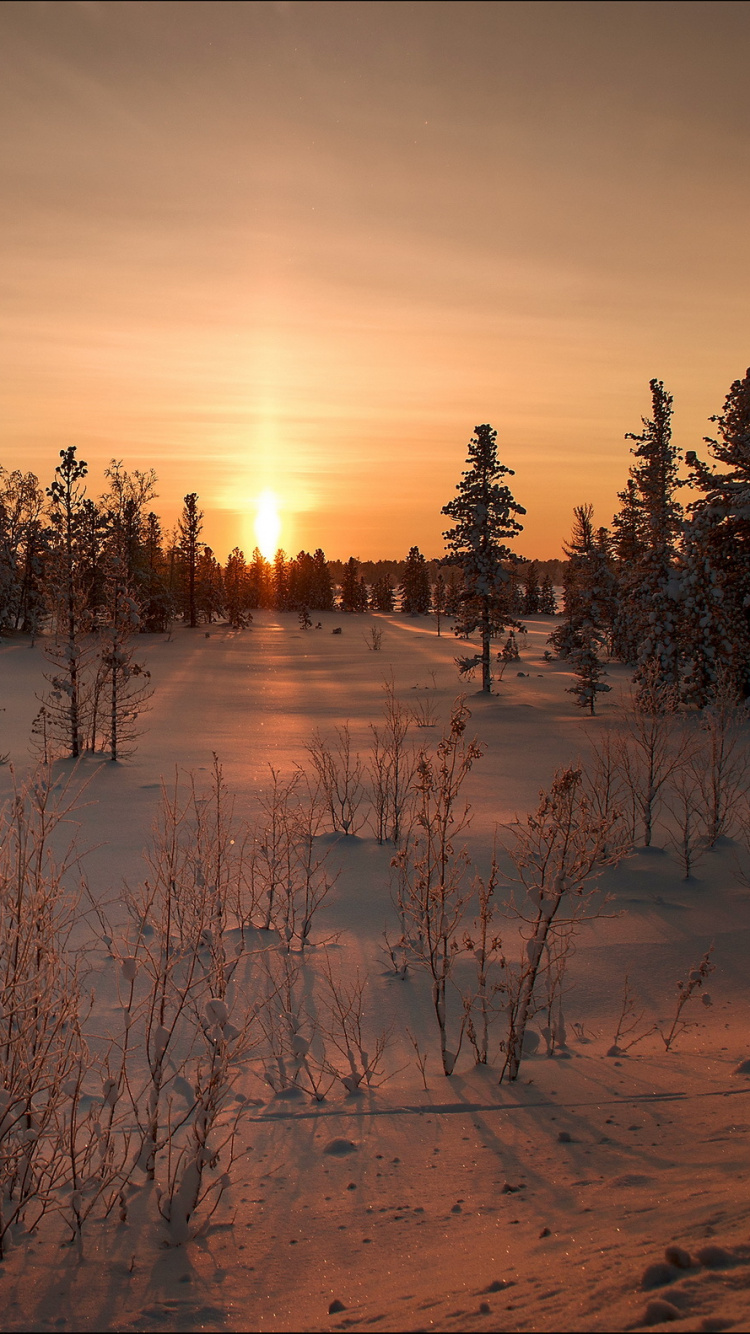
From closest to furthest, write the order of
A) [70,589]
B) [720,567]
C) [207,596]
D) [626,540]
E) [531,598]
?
[70,589], [720,567], [626,540], [207,596], [531,598]

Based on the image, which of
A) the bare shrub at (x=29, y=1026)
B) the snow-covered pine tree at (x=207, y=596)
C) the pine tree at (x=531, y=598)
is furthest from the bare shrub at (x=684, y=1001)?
the pine tree at (x=531, y=598)

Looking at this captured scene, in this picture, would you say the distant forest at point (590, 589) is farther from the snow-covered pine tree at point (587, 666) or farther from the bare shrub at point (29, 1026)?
the bare shrub at point (29, 1026)

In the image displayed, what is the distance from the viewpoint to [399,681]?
4275 centimetres

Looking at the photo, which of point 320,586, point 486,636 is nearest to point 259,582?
point 320,586

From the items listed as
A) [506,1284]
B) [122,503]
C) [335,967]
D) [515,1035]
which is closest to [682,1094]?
[515,1035]

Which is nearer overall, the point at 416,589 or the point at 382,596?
the point at 416,589

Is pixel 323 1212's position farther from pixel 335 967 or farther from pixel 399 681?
pixel 399 681

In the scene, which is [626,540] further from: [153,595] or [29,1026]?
[29,1026]

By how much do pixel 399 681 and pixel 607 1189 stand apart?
125 feet

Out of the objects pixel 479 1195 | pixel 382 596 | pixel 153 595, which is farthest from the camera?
pixel 382 596

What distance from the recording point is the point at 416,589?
10475cm

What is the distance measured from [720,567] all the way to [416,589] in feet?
246

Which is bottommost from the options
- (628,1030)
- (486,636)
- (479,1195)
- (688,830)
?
(628,1030)

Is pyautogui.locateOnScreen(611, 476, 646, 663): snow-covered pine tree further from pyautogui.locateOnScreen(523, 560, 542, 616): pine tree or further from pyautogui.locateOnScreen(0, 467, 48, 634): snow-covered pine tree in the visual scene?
pyautogui.locateOnScreen(523, 560, 542, 616): pine tree
